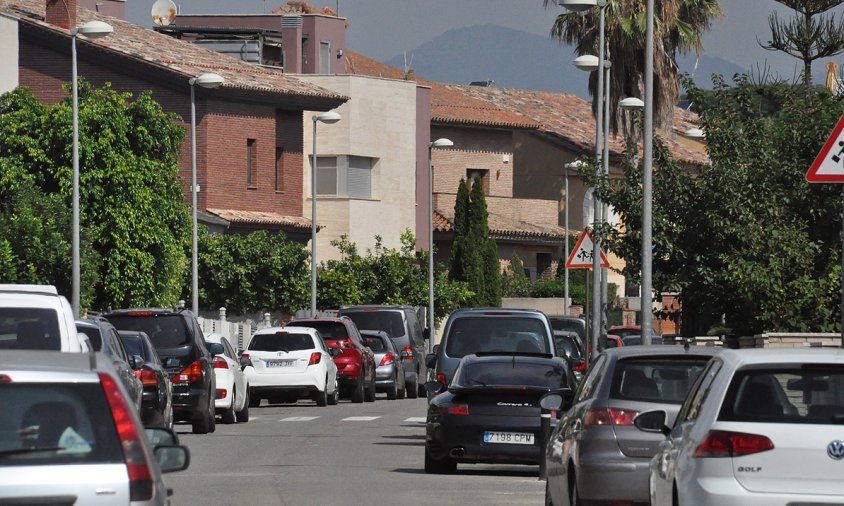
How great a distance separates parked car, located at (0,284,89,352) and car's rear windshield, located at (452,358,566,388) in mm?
6185

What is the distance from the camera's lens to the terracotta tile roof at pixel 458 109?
3135 inches

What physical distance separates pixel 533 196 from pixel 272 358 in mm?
50836

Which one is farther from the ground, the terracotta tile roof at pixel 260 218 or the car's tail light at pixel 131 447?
the terracotta tile roof at pixel 260 218

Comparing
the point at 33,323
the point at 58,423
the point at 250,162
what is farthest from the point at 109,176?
the point at 58,423

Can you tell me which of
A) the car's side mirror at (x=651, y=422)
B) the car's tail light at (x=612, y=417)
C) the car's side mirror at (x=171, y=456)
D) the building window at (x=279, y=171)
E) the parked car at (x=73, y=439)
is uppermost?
the building window at (x=279, y=171)

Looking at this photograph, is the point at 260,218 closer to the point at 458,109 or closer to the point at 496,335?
the point at 458,109

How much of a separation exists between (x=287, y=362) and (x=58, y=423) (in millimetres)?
28637

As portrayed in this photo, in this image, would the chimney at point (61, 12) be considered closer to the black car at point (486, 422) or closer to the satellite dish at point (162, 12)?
the satellite dish at point (162, 12)

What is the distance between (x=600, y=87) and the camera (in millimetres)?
36812

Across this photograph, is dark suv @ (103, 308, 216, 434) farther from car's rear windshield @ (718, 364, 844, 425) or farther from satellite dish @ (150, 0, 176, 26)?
satellite dish @ (150, 0, 176, 26)

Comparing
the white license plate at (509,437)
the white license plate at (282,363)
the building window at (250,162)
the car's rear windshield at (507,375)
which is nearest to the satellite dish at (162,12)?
the building window at (250,162)

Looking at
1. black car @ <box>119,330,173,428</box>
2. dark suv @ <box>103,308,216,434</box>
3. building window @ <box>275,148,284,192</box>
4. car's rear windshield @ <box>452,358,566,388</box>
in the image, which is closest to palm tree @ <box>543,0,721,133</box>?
building window @ <box>275,148,284,192</box>

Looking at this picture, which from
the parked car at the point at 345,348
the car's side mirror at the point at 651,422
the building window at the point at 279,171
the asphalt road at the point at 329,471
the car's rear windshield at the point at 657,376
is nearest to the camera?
the car's side mirror at the point at 651,422

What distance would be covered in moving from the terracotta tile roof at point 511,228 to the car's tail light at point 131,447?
68477mm
